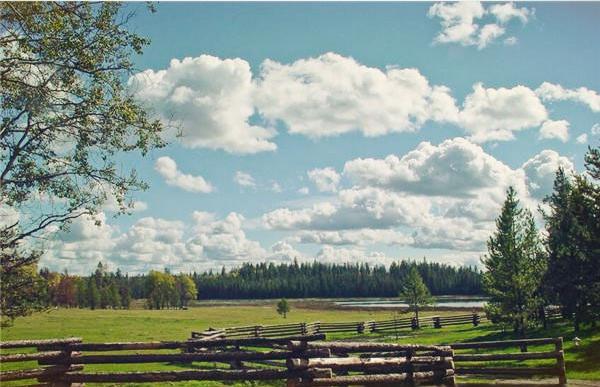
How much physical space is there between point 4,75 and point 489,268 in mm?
28714

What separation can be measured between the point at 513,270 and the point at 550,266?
4889mm

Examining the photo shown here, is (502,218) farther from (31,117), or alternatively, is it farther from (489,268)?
(31,117)

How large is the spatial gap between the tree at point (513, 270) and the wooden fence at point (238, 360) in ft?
57.2

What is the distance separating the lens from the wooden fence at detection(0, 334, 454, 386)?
10891 millimetres

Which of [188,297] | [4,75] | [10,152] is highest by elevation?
[4,75]

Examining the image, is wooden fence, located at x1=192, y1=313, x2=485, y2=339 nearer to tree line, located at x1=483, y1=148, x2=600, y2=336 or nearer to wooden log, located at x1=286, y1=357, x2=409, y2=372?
tree line, located at x1=483, y1=148, x2=600, y2=336

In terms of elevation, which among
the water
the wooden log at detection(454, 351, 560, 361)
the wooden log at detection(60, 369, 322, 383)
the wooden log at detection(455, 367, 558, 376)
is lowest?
the water

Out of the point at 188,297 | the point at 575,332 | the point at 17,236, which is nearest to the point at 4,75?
the point at 17,236

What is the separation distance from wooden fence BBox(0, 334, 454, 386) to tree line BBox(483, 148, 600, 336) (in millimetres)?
17557

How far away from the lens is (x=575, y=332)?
30172mm

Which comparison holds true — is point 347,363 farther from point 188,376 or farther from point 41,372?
point 41,372

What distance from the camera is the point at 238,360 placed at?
1097cm

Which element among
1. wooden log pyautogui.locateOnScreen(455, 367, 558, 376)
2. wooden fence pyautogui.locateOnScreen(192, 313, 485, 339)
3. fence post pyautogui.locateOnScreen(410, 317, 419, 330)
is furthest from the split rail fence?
fence post pyautogui.locateOnScreen(410, 317, 419, 330)

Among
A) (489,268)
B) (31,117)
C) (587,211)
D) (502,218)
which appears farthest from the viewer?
(489,268)
